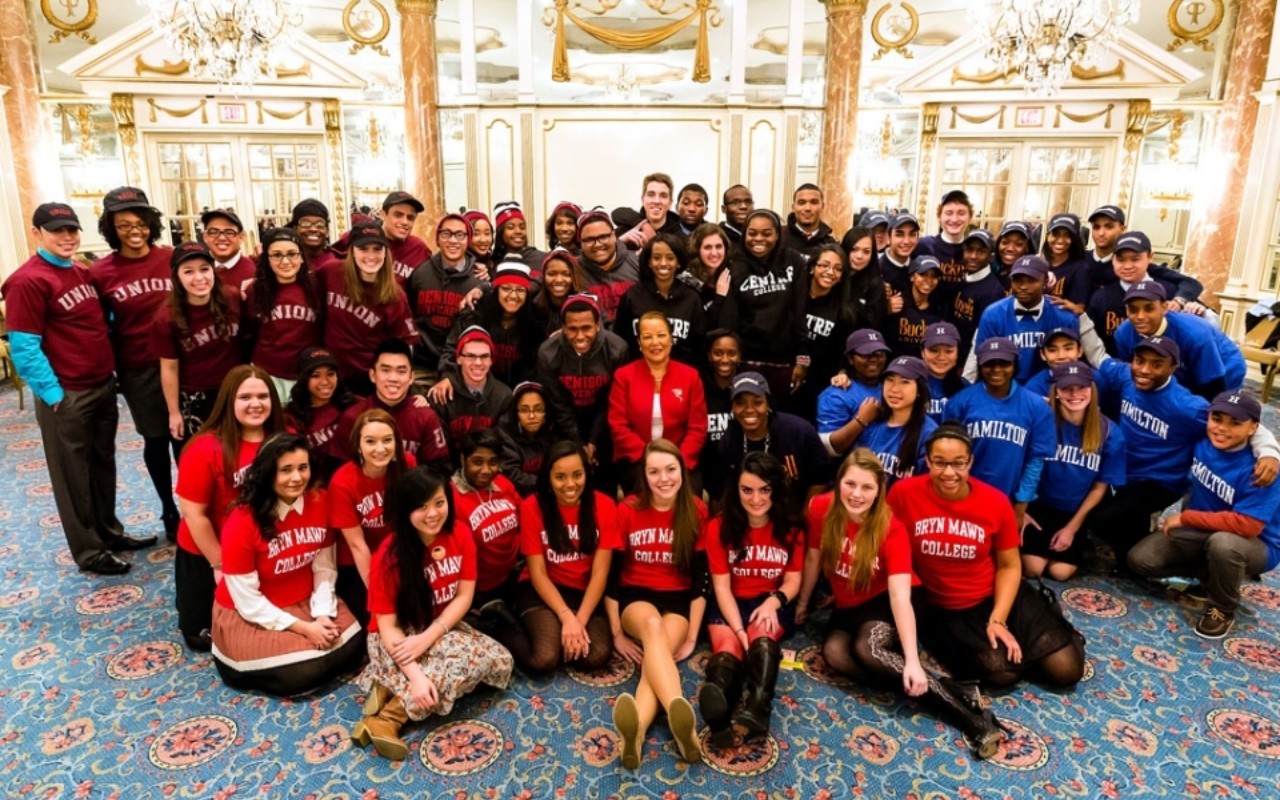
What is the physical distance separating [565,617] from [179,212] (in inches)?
363

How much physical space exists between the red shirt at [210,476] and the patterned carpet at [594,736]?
73 cm

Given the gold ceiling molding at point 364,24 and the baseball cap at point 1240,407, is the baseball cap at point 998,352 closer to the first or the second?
the baseball cap at point 1240,407

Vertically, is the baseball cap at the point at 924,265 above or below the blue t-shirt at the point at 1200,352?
above

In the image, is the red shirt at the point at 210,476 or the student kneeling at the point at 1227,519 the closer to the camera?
the red shirt at the point at 210,476

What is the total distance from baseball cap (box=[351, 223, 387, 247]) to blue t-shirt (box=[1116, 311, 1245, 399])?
4038 mm

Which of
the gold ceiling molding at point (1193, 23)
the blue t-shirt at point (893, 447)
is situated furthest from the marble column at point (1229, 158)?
the blue t-shirt at point (893, 447)

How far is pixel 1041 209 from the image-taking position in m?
9.88

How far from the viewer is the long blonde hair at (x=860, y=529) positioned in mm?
3078

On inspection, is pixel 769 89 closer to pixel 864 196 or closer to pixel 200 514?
pixel 864 196

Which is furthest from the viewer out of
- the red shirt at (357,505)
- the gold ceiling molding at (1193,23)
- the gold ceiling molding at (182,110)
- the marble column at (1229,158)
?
the gold ceiling molding at (182,110)

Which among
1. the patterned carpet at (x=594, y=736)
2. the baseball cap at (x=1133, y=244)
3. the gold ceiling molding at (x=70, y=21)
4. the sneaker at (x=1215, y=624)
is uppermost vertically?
the gold ceiling molding at (x=70, y=21)

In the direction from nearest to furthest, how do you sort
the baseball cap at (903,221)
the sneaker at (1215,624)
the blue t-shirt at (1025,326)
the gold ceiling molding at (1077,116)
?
the sneaker at (1215,624) → the blue t-shirt at (1025,326) → the baseball cap at (903,221) → the gold ceiling molding at (1077,116)

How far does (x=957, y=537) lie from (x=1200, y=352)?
2.18 meters

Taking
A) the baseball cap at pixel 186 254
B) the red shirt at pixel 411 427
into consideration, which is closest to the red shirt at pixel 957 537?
the red shirt at pixel 411 427
